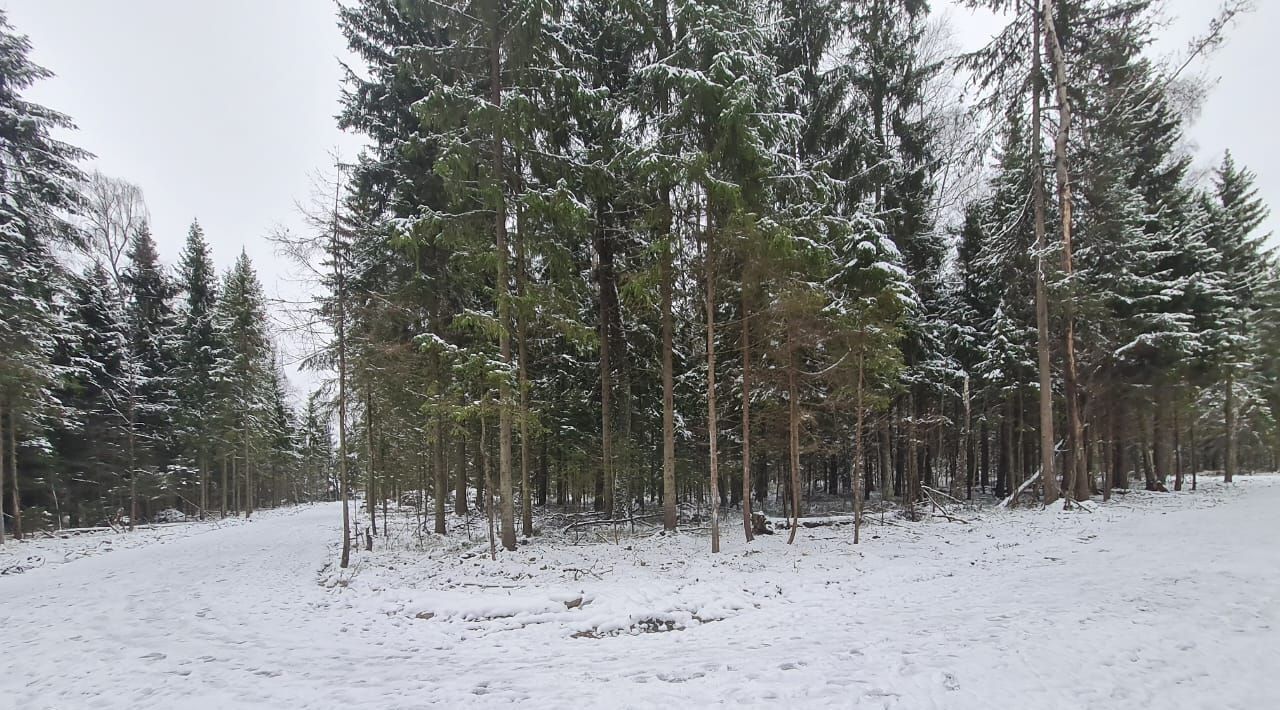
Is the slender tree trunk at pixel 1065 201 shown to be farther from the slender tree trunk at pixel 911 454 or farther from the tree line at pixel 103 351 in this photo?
the tree line at pixel 103 351

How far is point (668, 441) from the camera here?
13.3m

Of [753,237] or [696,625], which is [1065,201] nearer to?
[753,237]

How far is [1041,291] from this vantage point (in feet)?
49.8

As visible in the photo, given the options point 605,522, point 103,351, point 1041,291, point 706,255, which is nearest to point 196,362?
point 103,351

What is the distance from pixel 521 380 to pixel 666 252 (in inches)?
182

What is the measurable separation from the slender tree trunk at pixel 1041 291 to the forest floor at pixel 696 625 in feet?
7.53

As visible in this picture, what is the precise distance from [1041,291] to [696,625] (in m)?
14.7

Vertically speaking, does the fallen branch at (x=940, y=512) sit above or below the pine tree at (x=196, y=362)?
below

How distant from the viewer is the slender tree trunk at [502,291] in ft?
37.5

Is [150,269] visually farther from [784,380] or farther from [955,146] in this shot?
[955,146]

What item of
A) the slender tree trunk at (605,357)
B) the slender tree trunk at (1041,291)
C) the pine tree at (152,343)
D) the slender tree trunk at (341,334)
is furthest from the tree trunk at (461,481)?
the slender tree trunk at (1041,291)

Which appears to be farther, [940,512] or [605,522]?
[940,512]

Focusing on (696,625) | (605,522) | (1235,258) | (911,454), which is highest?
(1235,258)

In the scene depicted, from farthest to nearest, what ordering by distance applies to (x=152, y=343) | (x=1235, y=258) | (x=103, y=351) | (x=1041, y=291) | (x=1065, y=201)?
(x=152, y=343)
(x=103, y=351)
(x=1235, y=258)
(x=1065, y=201)
(x=1041, y=291)
